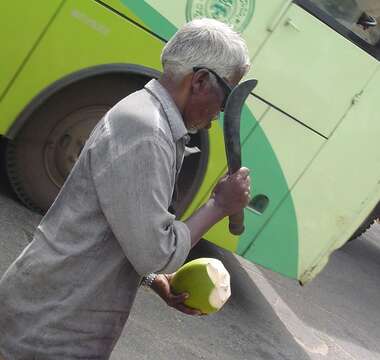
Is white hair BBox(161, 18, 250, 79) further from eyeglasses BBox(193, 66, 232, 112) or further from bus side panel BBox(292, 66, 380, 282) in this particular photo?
bus side panel BBox(292, 66, 380, 282)

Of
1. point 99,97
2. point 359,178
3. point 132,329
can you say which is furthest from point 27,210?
point 359,178

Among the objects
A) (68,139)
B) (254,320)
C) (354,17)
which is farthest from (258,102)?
(254,320)

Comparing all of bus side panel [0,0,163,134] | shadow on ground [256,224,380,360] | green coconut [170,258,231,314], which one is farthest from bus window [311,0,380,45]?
green coconut [170,258,231,314]

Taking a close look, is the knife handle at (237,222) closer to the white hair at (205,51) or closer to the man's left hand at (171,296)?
the man's left hand at (171,296)

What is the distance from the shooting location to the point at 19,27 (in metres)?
4.60

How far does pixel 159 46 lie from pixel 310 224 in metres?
1.76

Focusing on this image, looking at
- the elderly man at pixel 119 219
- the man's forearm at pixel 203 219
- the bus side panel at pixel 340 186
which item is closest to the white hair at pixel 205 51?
the elderly man at pixel 119 219

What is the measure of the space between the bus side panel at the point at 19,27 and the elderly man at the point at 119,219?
3.02 m

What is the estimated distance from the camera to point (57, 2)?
4.57m

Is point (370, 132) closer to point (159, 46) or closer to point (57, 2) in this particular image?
point (159, 46)

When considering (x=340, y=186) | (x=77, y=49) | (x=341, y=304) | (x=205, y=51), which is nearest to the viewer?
(x=205, y=51)

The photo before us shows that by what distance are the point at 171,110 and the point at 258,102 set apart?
323cm

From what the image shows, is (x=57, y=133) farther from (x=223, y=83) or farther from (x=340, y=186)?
(x=223, y=83)

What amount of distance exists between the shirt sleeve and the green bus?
3153mm
